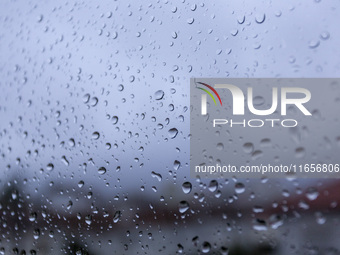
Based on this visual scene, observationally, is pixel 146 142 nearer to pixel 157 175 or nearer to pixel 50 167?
pixel 157 175

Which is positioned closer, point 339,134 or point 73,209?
point 339,134

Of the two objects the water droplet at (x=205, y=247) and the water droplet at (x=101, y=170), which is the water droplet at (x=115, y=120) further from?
the water droplet at (x=205, y=247)

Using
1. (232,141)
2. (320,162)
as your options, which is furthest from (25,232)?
(320,162)

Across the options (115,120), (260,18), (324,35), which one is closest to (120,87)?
(115,120)

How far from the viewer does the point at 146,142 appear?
790mm

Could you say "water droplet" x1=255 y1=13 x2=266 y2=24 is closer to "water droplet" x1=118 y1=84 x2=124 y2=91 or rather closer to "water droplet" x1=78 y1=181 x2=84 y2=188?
"water droplet" x1=118 y1=84 x2=124 y2=91

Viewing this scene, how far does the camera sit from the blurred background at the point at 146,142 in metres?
0.69

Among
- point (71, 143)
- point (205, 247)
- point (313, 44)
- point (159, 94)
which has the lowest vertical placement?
point (205, 247)

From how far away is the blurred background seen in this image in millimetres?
690

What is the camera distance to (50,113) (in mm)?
886

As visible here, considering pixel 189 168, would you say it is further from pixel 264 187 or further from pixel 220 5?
pixel 220 5

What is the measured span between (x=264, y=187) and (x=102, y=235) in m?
0.43

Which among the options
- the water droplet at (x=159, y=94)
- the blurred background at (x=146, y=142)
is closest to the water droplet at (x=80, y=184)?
the blurred background at (x=146, y=142)

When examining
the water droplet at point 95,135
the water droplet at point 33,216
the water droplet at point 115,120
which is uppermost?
the water droplet at point 115,120
